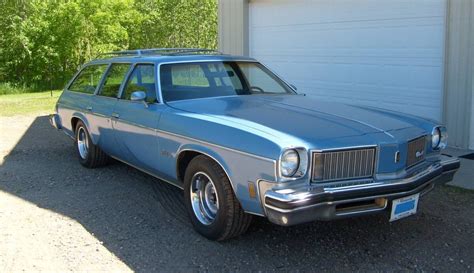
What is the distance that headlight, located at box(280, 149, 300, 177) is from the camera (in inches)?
144

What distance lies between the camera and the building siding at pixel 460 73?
7.26 m

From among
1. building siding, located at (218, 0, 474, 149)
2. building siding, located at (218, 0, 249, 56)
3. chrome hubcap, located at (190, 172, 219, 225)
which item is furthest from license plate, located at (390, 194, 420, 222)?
building siding, located at (218, 0, 249, 56)

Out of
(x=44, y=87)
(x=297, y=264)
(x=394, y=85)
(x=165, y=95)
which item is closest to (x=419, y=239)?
(x=297, y=264)

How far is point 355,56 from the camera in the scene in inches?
352

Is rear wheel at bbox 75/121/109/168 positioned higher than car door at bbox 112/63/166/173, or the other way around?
car door at bbox 112/63/166/173

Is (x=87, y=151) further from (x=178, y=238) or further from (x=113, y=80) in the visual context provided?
(x=178, y=238)

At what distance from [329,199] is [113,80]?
3583mm

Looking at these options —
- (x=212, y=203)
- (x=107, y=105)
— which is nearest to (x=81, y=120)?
(x=107, y=105)

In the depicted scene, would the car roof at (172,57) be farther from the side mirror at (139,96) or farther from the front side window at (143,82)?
the side mirror at (139,96)

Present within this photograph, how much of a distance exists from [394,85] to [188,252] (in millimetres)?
5295

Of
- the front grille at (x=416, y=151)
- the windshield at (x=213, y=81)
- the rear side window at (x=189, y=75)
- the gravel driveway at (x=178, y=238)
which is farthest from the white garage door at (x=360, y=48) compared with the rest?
the rear side window at (x=189, y=75)

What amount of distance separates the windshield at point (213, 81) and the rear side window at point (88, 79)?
5.28 feet

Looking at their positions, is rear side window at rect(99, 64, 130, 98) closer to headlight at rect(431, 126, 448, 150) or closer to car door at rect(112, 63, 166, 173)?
car door at rect(112, 63, 166, 173)

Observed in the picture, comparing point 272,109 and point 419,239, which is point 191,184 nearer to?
point 272,109
